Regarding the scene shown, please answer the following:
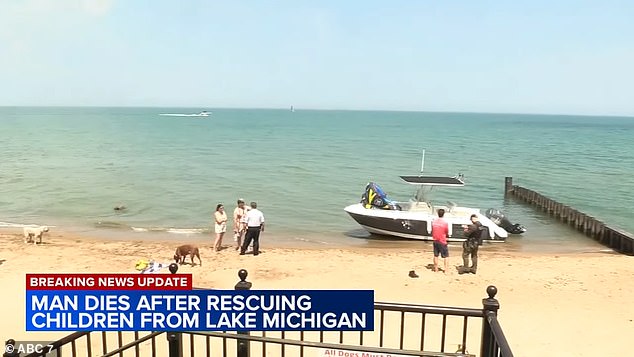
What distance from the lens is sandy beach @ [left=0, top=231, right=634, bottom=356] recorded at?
405 inches

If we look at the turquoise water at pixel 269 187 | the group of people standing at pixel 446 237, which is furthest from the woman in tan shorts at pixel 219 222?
the group of people standing at pixel 446 237

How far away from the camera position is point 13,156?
5838 centimetres

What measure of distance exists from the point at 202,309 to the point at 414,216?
17.3 m

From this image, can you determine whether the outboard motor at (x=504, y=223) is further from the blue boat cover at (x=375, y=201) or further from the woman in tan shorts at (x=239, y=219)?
the woman in tan shorts at (x=239, y=219)

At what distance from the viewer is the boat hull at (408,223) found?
67.5 ft

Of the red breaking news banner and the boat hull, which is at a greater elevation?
the red breaking news banner

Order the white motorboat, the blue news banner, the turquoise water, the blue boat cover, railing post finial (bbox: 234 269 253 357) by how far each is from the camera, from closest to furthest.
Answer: the blue news banner
railing post finial (bbox: 234 269 253 357)
the white motorboat
the blue boat cover
the turquoise water

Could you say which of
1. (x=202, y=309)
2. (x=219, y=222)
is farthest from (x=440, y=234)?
(x=202, y=309)

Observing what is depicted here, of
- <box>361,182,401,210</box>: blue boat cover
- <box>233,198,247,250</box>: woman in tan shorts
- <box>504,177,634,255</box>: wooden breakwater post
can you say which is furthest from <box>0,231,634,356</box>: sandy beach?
<box>361,182,401,210</box>: blue boat cover

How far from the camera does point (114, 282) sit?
24.9ft

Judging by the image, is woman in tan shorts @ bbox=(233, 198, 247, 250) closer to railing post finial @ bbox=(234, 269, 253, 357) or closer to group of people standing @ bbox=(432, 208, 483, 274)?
group of people standing @ bbox=(432, 208, 483, 274)

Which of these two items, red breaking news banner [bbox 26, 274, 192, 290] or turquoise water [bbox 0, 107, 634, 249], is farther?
turquoise water [bbox 0, 107, 634, 249]

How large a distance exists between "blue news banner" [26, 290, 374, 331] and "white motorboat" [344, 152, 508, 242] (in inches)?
640

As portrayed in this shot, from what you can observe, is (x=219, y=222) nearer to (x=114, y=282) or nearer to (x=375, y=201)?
(x=375, y=201)
